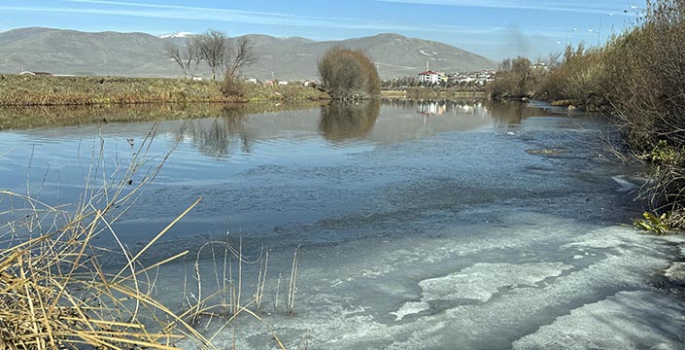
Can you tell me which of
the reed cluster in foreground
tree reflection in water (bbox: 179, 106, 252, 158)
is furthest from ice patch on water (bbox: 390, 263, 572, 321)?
tree reflection in water (bbox: 179, 106, 252, 158)

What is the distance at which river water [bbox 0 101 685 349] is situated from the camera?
4027 millimetres

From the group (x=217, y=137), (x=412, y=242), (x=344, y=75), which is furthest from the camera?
(x=344, y=75)

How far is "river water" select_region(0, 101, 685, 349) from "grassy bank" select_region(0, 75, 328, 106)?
27839 millimetres

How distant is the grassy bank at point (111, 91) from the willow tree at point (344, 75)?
310 inches

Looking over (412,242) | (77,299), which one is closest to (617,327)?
(412,242)

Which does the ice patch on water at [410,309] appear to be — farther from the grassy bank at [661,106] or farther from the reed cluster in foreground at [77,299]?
the grassy bank at [661,106]

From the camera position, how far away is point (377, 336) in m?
3.91

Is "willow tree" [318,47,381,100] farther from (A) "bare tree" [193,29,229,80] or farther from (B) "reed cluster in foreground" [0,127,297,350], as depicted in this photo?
(B) "reed cluster in foreground" [0,127,297,350]

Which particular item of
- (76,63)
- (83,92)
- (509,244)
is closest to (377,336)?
(509,244)

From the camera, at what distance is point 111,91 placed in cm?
4338

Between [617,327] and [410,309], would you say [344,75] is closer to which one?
[410,309]

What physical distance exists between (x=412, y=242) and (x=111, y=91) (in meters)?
42.9

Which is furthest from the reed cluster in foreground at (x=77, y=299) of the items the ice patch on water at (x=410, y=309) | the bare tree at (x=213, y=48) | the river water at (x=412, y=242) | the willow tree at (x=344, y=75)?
the bare tree at (x=213, y=48)

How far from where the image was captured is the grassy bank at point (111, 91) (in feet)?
123
